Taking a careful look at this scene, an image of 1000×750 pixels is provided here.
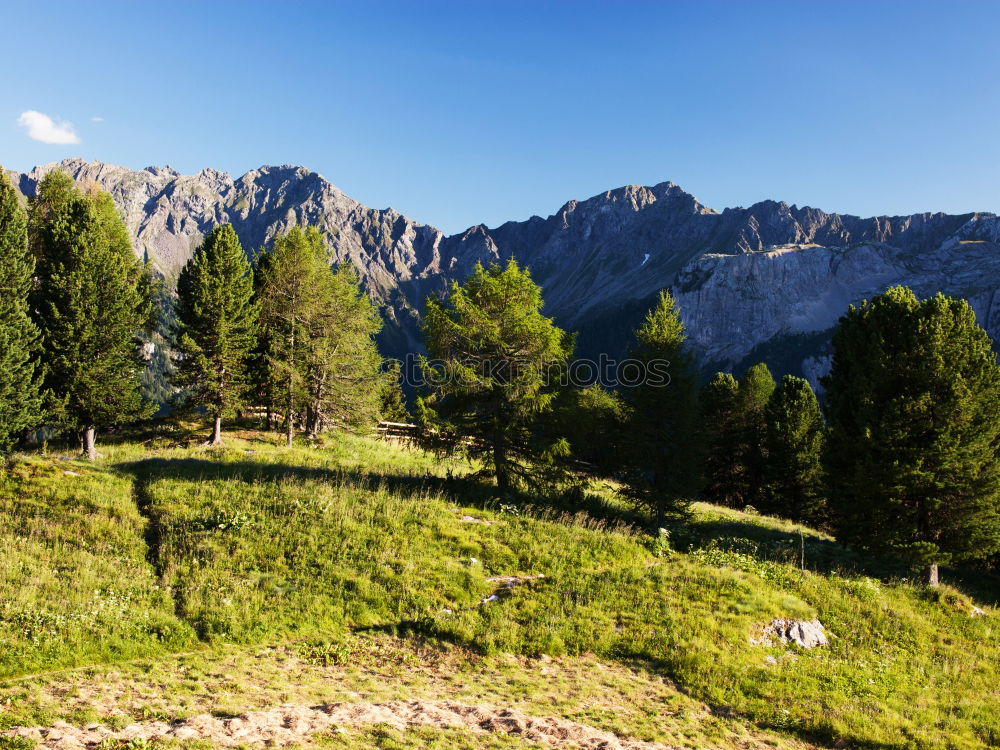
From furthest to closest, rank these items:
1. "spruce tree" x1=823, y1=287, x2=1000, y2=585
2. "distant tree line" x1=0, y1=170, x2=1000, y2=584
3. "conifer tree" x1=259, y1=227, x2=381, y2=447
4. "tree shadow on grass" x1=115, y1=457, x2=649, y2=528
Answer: "conifer tree" x1=259, y1=227, x2=381, y2=447
"distant tree line" x1=0, y1=170, x2=1000, y2=584
"spruce tree" x1=823, y1=287, x2=1000, y2=585
"tree shadow on grass" x1=115, y1=457, x2=649, y2=528

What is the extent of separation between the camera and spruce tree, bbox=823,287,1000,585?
1889 centimetres

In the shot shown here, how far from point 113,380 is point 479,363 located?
1807cm

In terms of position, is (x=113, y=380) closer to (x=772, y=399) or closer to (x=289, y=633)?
(x=289, y=633)

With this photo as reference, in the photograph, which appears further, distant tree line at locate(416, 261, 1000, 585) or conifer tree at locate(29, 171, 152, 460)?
conifer tree at locate(29, 171, 152, 460)

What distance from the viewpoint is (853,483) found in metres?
20.6

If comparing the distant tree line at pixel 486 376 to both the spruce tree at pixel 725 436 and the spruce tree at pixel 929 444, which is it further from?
the spruce tree at pixel 725 436

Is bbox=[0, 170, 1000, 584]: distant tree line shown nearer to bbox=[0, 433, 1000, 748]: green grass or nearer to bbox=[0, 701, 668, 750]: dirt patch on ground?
bbox=[0, 433, 1000, 748]: green grass

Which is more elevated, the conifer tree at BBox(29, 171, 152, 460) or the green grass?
the conifer tree at BBox(29, 171, 152, 460)

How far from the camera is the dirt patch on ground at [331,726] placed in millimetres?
6312

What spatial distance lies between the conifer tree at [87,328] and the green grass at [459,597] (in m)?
5.95

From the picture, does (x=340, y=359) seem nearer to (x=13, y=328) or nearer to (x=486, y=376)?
(x=13, y=328)

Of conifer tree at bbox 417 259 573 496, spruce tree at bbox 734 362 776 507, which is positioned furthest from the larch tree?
spruce tree at bbox 734 362 776 507

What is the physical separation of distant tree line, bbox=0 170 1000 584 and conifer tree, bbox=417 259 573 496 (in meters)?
0.08

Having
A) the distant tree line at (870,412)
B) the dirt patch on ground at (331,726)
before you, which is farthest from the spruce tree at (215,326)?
the dirt patch on ground at (331,726)
